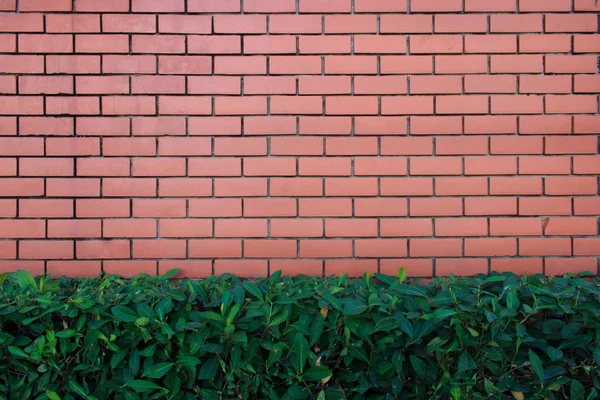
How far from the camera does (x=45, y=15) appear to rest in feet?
7.31

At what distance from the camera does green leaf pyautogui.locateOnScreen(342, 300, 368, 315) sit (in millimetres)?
1738

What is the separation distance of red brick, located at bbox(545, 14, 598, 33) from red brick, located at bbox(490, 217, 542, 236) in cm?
100

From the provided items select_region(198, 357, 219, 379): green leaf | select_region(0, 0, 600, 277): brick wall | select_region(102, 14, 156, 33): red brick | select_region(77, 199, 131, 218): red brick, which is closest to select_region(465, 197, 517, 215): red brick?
select_region(0, 0, 600, 277): brick wall

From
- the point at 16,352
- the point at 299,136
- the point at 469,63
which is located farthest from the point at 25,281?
the point at 469,63

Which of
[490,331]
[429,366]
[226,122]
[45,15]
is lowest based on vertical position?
[429,366]

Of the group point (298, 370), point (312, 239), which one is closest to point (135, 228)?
point (312, 239)

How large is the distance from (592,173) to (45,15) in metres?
2.96

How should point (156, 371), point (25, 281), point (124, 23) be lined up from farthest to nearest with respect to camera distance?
point (124, 23) → point (25, 281) → point (156, 371)

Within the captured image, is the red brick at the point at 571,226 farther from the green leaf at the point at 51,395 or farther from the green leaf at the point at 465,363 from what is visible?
the green leaf at the point at 51,395

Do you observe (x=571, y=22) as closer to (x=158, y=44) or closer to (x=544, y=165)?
(x=544, y=165)

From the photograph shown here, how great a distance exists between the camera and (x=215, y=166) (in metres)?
2.24

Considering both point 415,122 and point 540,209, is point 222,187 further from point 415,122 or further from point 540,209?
point 540,209

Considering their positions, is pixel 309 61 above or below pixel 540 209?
above

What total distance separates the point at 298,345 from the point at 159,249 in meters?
0.95
